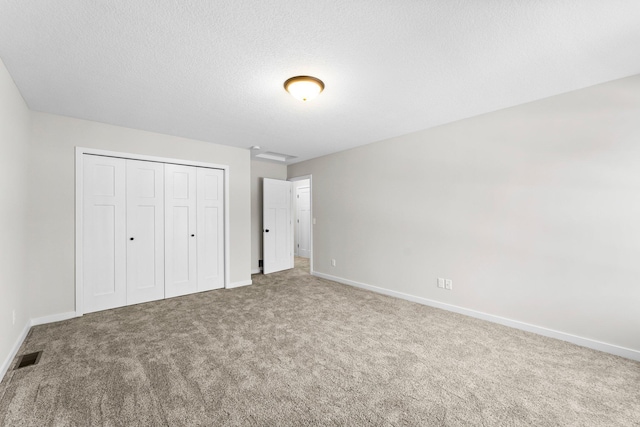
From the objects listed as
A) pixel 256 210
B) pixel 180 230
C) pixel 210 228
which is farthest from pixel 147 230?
pixel 256 210

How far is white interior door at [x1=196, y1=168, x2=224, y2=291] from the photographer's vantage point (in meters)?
4.27

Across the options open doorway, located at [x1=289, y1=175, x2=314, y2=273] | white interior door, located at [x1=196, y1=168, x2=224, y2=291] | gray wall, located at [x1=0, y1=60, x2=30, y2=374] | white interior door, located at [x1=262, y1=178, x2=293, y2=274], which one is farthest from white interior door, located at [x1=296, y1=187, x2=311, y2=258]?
gray wall, located at [x1=0, y1=60, x2=30, y2=374]

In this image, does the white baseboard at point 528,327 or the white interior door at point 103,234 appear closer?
the white baseboard at point 528,327

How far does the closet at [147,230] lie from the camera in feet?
11.0

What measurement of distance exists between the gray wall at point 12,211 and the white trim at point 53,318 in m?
0.13

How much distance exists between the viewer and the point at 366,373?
80.9 inches

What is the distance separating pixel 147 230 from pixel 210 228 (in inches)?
35.4

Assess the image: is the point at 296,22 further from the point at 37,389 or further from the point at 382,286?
the point at 382,286

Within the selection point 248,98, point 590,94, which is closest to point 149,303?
point 248,98

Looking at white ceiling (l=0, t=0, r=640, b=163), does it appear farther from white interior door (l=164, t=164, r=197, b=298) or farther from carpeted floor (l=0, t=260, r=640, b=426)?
carpeted floor (l=0, t=260, r=640, b=426)

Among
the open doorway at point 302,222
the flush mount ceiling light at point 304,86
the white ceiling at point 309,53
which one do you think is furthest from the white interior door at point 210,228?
the open doorway at point 302,222

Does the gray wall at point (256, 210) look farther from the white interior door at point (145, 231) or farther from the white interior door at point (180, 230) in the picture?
the white interior door at point (145, 231)

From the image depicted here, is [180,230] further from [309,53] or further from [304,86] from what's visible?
[309,53]

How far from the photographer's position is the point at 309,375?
6.64 feet
